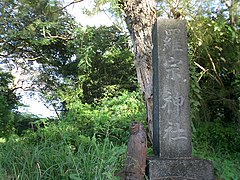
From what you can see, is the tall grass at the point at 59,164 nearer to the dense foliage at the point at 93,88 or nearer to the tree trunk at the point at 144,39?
the dense foliage at the point at 93,88

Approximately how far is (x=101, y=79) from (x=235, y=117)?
157 inches

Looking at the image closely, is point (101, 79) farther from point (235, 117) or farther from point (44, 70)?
point (235, 117)

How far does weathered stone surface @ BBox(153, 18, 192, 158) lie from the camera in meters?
3.17

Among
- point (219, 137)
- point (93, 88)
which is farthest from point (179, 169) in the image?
point (93, 88)

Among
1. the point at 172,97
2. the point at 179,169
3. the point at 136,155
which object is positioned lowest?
the point at 179,169

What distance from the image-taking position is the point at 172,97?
320 centimetres

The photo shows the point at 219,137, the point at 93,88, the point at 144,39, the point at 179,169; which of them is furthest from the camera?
the point at 93,88

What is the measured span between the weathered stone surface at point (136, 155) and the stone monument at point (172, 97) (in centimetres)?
29

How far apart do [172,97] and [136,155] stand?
0.74 meters

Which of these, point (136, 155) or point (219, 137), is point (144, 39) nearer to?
point (219, 137)

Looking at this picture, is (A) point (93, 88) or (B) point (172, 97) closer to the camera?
(B) point (172, 97)

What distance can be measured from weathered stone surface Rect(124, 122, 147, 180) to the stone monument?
0.29 metres

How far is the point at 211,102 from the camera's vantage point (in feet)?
24.0

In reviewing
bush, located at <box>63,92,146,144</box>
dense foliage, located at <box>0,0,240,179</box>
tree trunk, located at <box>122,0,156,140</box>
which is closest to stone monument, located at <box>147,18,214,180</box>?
dense foliage, located at <box>0,0,240,179</box>
